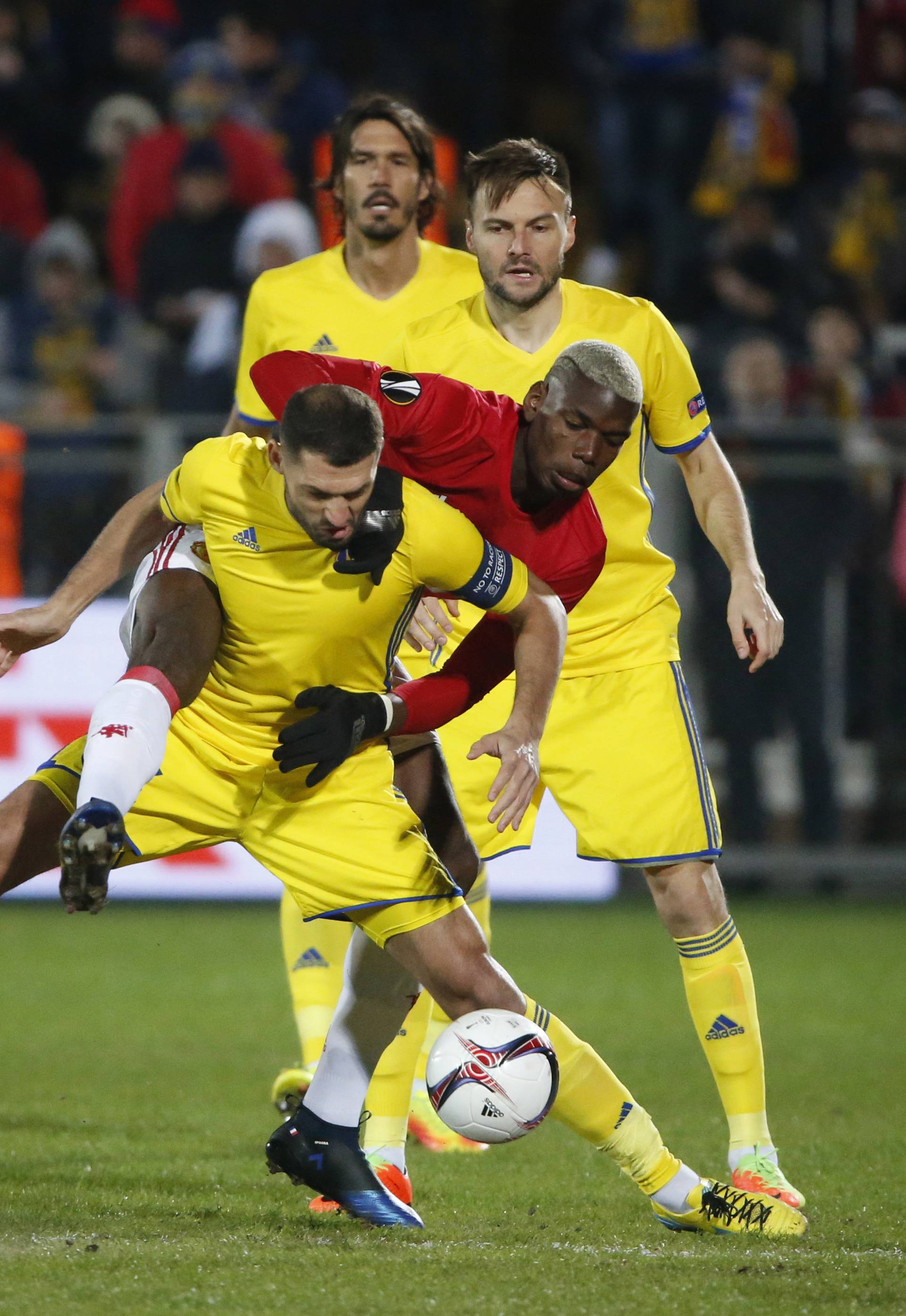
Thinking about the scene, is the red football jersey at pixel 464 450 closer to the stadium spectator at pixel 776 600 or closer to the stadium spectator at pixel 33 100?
the stadium spectator at pixel 776 600

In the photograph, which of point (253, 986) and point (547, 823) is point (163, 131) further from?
point (253, 986)

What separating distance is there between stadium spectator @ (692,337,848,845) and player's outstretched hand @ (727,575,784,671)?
15.8 ft

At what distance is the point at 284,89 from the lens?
13.1 meters

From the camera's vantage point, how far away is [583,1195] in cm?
484

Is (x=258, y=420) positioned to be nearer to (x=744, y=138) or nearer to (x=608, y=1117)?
(x=608, y=1117)

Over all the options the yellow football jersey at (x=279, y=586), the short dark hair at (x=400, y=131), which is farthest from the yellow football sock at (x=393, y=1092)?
the short dark hair at (x=400, y=131)

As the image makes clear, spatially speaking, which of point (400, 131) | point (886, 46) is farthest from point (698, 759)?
point (886, 46)

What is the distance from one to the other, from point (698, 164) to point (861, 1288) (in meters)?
9.67

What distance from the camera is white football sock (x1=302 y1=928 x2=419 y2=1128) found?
14.8 feet

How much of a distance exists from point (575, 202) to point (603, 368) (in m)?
9.20

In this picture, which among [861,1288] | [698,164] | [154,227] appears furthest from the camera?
[698,164]

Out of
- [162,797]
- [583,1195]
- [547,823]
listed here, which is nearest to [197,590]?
[162,797]

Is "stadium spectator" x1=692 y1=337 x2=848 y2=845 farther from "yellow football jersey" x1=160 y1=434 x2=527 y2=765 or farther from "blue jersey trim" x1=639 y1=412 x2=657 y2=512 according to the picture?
"yellow football jersey" x1=160 y1=434 x2=527 y2=765

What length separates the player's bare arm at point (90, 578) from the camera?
4.50 m
